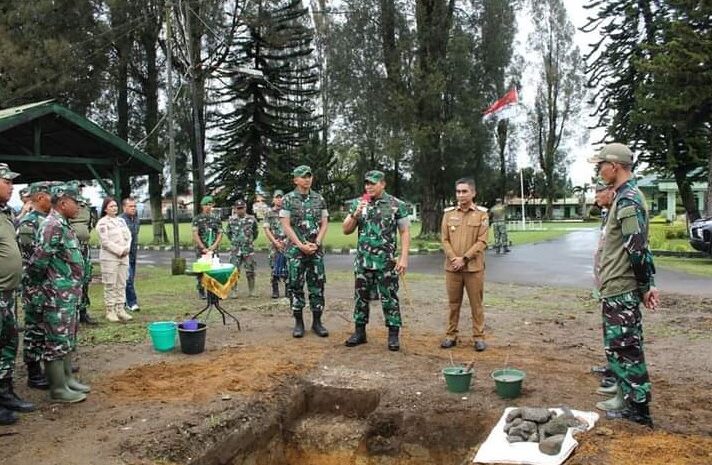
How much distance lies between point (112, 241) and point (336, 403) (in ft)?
14.4

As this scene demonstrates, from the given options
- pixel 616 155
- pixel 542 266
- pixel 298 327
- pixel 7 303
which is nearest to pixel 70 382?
pixel 7 303

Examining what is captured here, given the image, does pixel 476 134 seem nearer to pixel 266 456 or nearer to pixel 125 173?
pixel 125 173

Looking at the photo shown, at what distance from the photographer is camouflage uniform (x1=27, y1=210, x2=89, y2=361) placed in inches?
181

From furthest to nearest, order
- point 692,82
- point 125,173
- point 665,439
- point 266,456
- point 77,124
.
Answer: point 692,82
point 125,173
point 77,124
point 266,456
point 665,439

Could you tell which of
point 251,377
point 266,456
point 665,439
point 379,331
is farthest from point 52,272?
point 665,439

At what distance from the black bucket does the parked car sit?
14.1 meters

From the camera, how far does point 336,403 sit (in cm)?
504

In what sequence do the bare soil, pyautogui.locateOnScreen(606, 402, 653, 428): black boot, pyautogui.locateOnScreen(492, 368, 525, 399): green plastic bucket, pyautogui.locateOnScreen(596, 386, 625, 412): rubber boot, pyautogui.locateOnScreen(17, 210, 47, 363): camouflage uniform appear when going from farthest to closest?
pyautogui.locateOnScreen(17, 210, 47, 363): camouflage uniform < pyautogui.locateOnScreen(492, 368, 525, 399): green plastic bucket < pyautogui.locateOnScreen(596, 386, 625, 412): rubber boot < pyautogui.locateOnScreen(606, 402, 653, 428): black boot < the bare soil

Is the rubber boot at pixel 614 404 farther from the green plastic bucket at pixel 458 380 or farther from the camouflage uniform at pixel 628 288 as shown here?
the green plastic bucket at pixel 458 380

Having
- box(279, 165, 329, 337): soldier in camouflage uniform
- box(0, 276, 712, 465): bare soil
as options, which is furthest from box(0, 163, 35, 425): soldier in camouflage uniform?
box(279, 165, 329, 337): soldier in camouflage uniform

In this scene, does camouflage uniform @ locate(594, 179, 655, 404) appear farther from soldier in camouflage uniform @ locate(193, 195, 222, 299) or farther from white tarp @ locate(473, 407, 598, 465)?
→ soldier in camouflage uniform @ locate(193, 195, 222, 299)

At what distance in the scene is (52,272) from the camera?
4.66 meters

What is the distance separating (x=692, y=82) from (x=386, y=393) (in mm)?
15678

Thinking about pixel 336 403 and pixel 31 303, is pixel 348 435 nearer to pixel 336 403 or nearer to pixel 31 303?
pixel 336 403
